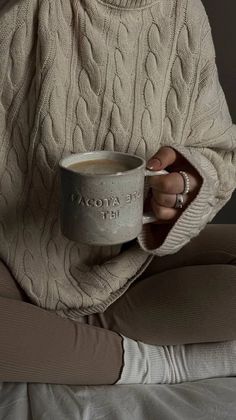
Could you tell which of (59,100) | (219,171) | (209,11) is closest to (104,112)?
(59,100)

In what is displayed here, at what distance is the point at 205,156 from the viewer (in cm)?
76

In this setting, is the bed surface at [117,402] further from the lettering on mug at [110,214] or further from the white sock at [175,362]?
the lettering on mug at [110,214]

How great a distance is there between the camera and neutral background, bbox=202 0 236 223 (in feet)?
3.44

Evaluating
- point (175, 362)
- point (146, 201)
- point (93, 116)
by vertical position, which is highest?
point (93, 116)

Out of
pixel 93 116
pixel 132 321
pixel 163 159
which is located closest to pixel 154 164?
pixel 163 159

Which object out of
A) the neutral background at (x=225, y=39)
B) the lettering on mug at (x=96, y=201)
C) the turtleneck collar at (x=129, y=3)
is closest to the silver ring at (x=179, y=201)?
the lettering on mug at (x=96, y=201)

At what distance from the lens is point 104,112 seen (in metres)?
0.71

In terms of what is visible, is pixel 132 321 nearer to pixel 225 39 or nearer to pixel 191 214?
pixel 191 214

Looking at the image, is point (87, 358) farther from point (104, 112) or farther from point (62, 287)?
point (104, 112)

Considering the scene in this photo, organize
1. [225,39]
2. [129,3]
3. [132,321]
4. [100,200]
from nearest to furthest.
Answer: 1. [100,200]
2. [129,3]
3. [132,321]
4. [225,39]

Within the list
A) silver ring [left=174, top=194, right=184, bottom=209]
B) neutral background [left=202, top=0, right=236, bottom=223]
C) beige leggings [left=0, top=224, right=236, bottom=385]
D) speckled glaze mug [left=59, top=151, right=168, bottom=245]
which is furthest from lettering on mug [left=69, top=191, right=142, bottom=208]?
neutral background [left=202, top=0, right=236, bottom=223]

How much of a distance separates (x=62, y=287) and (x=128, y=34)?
357 millimetres

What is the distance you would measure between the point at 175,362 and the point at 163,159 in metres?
0.33

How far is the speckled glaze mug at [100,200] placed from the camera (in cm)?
55
